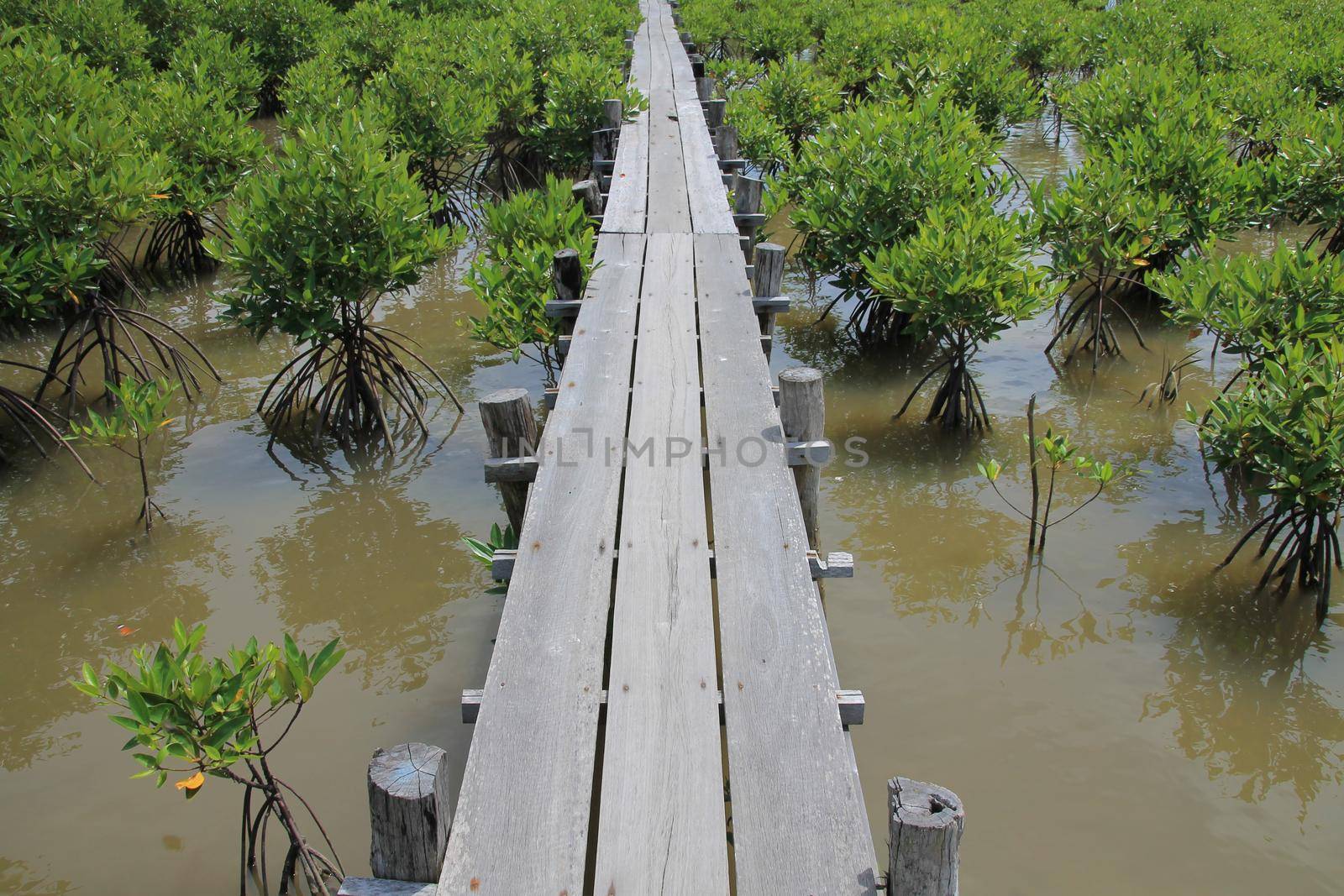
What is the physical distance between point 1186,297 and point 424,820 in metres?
5.35

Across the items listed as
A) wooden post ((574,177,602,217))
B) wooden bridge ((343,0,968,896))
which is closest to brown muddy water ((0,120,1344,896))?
wooden bridge ((343,0,968,896))

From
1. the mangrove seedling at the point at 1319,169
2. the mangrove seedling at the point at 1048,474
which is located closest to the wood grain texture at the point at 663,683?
the mangrove seedling at the point at 1048,474

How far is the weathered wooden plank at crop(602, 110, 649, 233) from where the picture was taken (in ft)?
21.3

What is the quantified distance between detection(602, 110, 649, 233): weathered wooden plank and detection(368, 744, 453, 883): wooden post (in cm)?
477

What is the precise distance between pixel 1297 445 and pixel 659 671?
3236mm

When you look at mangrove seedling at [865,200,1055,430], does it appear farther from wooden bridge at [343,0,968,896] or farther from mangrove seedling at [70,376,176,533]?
mangrove seedling at [70,376,176,533]

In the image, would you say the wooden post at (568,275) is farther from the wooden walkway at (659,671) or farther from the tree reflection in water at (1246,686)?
the tree reflection in water at (1246,686)

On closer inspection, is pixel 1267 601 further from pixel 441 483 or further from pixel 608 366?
pixel 441 483

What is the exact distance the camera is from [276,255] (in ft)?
19.5

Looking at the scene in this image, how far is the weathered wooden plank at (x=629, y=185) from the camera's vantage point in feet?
21.3

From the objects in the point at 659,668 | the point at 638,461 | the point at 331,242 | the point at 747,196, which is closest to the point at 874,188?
the point at 747,196

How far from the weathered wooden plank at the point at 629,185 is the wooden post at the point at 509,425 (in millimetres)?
2865

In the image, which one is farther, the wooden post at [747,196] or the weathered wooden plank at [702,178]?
the wooden post at [747,196]

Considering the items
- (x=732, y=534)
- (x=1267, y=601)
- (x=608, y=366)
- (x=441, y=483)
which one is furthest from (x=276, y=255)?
(x=1267, y=601)
